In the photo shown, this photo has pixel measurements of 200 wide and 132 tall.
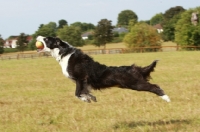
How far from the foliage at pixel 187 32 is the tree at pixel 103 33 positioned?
31332 mm

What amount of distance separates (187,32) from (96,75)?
7145 centimetres

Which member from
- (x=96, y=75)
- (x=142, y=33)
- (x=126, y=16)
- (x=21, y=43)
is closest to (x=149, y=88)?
(x=96, y=75)

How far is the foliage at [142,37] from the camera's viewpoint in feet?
263

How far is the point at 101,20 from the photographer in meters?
112

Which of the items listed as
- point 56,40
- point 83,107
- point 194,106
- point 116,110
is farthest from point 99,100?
point 56,40

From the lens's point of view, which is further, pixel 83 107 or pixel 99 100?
pixel 99 100

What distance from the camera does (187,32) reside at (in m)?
76.4

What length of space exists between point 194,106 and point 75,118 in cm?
347

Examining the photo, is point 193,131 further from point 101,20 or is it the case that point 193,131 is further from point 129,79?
point 101,20

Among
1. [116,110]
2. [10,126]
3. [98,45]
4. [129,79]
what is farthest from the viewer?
[98,45]

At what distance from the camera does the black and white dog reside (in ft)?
24.8

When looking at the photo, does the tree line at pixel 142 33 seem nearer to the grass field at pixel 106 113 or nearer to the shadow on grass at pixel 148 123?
the grass field at pixel 106 113

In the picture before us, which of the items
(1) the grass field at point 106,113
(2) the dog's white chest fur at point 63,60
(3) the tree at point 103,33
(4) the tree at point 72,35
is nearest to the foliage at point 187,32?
(3) the tree at point 103,33

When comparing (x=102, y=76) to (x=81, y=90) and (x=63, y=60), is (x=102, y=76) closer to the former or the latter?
(x=81, y=90)
